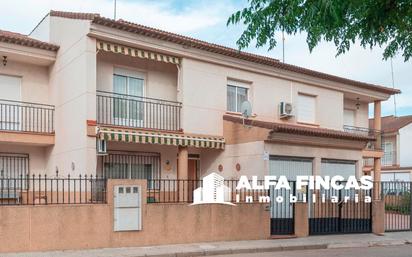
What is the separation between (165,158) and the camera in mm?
20016

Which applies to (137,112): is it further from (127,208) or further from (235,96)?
(127,208)

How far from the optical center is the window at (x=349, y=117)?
92.9 feet

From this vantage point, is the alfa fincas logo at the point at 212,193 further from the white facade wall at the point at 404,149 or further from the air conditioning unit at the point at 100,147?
the white facade wall at the point at 404,149

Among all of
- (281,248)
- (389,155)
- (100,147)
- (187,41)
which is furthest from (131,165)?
(389,155)

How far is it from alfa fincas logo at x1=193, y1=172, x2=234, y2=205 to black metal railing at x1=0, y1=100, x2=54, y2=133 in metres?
6.97

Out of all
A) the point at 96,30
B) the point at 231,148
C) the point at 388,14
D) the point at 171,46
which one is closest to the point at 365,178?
the point at 231,148

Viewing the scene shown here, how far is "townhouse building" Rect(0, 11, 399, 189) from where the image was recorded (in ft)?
55.8

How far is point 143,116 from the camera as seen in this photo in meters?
19.2

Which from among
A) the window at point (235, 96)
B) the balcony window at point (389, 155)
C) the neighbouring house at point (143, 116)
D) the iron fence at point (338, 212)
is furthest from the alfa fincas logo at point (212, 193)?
the balcony window at point (389, 155)

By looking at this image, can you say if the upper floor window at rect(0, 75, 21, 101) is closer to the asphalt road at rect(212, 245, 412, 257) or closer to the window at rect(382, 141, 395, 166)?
the asphalt road at rect(212, 245, 412, 257)

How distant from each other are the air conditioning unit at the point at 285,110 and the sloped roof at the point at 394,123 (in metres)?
27.0

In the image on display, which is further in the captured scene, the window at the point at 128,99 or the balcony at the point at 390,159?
the balcony at the point at 390,159

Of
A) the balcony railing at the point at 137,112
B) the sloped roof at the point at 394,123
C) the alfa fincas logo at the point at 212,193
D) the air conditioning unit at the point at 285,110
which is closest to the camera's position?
the alfa fincas logo at the point at 212,193

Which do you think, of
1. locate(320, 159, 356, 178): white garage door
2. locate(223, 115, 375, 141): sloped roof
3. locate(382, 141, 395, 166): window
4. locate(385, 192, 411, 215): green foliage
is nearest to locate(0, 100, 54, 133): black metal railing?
locate(223, 115, 375, 141): sloped roof
